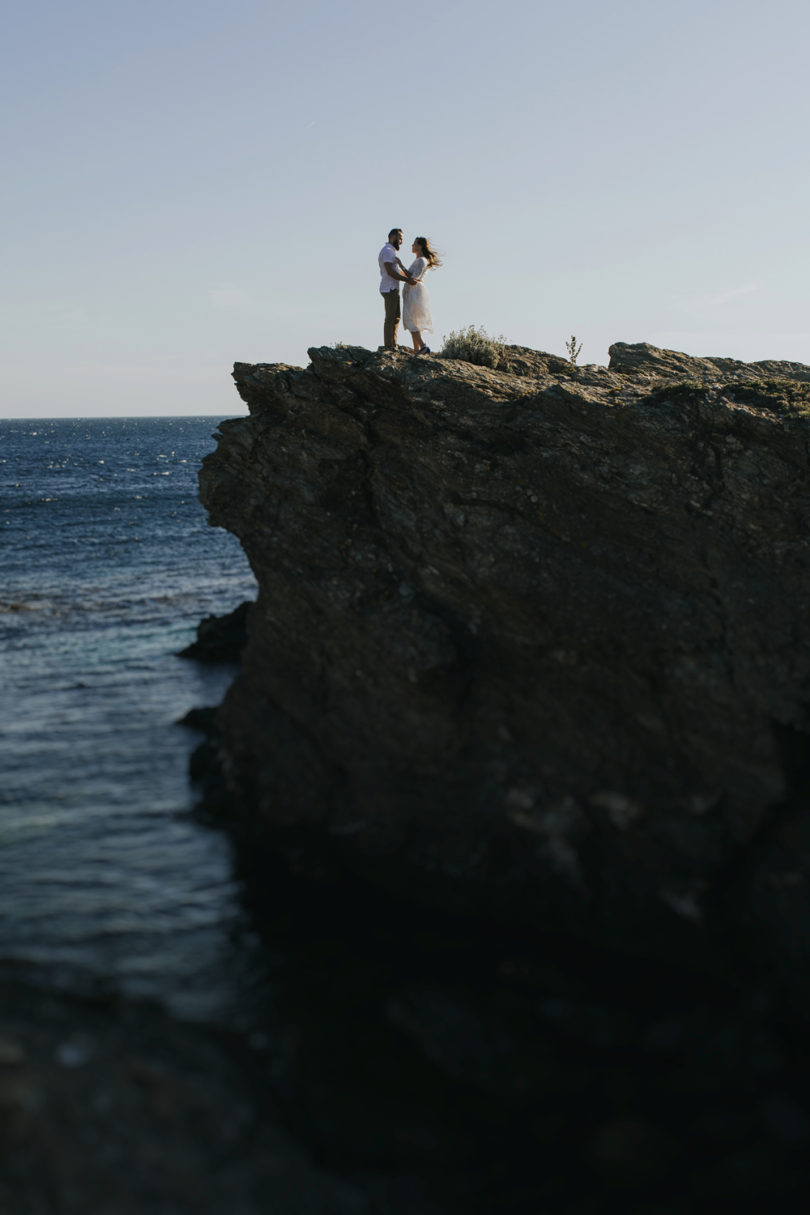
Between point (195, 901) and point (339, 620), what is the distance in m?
6.37

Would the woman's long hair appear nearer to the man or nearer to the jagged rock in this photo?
the man

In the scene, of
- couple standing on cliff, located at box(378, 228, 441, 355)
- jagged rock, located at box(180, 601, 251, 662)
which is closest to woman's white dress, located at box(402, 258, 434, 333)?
couple standing on cliff, located at box(378, 228, 441, 355)

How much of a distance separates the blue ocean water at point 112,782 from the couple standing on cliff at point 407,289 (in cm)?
1197

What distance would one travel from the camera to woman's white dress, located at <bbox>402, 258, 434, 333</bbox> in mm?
22719

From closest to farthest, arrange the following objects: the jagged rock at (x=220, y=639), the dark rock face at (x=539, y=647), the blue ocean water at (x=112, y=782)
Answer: the blue ocean water at (x=112, y=782) → the dark rock face at (x=539, y=647) → the jagged rock at (x=220, y=639)

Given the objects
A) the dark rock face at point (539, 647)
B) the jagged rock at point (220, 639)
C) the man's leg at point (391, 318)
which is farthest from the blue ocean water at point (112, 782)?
the man's leg at point (391, 318)

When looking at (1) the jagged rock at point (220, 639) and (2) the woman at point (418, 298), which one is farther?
(1) the jagged rock at point (220, 639)

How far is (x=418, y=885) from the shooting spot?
1540 centimetres

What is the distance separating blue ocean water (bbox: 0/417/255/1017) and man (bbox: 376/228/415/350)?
1181cm

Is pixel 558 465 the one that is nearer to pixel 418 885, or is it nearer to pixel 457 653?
pixel 457 653

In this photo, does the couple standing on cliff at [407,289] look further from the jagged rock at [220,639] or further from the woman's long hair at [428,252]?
the jagged rock at [220,639]

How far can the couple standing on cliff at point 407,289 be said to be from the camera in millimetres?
22562

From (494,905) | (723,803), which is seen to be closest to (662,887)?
(723,803)

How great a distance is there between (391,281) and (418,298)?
0.86 m
